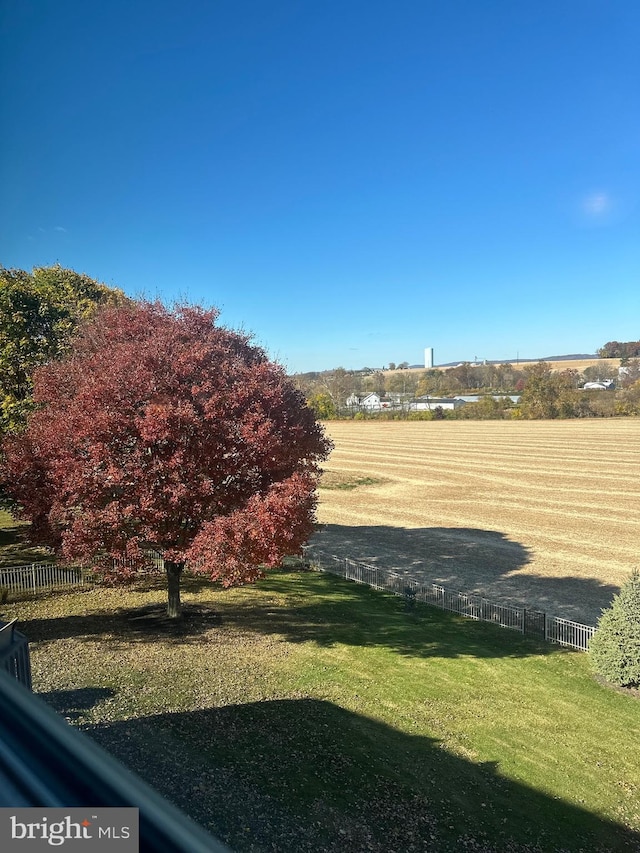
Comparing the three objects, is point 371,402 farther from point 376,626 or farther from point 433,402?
point 376,626

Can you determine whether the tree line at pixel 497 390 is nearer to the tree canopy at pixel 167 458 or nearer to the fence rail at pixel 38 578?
the fence rail at pixel 38 578

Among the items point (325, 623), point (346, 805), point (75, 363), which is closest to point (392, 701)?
point (346, 805)

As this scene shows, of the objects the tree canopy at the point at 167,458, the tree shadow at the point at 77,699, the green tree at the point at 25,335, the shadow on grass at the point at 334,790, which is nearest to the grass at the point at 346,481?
the green tree at the point at 25,335

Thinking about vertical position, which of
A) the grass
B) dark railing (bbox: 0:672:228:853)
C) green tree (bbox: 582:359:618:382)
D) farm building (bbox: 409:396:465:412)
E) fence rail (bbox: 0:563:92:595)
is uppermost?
green tree (bbox: 582:359:618:382)

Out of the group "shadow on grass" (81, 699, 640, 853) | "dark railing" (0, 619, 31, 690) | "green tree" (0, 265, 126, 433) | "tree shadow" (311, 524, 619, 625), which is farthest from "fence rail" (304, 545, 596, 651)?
"dark railing" (0, 619, 31, 690)

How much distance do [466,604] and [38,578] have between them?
1061 cm

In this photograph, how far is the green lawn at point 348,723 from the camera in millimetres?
5738

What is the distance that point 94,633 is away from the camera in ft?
36.1

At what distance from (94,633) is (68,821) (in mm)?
11398

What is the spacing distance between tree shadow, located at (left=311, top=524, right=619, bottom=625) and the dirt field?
4cm

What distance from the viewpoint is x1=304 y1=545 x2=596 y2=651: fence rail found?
12.5m

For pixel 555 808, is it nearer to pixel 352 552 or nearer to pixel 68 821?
pixel 68 821

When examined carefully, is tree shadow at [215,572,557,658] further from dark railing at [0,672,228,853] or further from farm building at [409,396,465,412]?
farm building at [409,396,465,412]

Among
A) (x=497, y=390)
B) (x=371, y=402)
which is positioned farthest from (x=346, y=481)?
(x=497, y=390)
